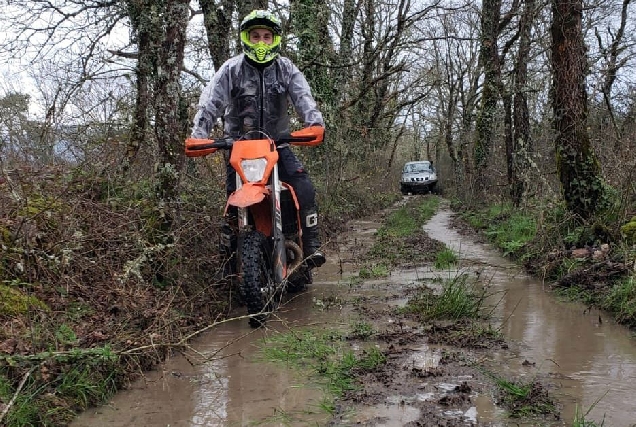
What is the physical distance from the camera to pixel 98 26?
8.05 metres

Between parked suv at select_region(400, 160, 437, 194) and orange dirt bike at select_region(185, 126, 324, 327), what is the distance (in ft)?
84.4

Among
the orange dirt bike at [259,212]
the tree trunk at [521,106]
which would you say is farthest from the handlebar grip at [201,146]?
the tree trunk at [521,106]

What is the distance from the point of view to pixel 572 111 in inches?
269

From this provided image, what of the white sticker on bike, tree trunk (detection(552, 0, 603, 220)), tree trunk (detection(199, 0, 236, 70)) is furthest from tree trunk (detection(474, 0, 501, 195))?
the white sticker on bike

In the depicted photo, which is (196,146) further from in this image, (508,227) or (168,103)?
(508,227)

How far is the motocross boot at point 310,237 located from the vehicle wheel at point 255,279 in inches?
24.4

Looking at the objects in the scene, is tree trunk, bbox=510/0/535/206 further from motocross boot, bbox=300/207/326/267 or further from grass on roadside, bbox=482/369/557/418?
grass on roadside, bbox=482/369/557/418

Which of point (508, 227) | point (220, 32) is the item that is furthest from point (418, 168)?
point (220, 32)

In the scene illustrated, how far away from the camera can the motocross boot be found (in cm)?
517

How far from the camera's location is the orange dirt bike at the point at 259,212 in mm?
4340

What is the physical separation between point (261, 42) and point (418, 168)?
2668 cm

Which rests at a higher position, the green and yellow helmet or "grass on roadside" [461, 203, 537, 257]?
the green and yellow helmet

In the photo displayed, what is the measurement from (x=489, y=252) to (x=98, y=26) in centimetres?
649

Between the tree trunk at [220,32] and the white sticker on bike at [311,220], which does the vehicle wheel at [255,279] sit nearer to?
the white sticker on bike at [311,220]
